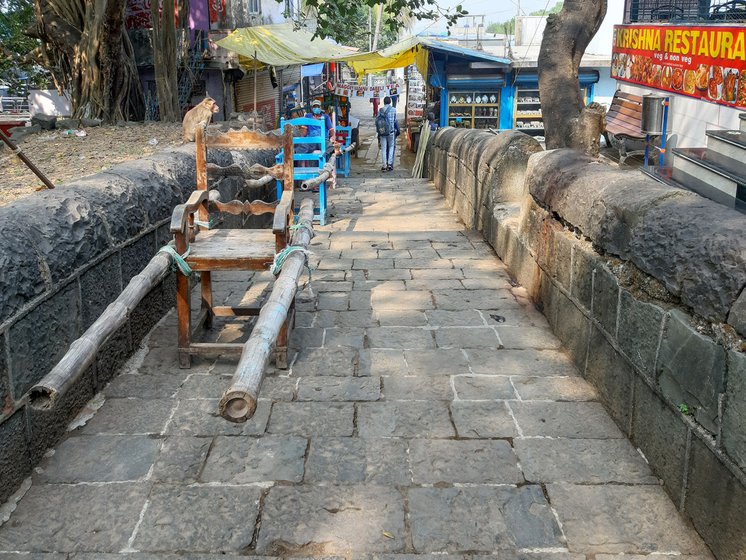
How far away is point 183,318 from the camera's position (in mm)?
4230

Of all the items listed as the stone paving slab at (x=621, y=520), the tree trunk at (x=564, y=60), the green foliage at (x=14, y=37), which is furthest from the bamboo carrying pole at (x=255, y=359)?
the green foliage at (x=14, y=37)

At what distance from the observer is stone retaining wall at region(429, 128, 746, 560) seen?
2.49 meters

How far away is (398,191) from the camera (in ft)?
40.8

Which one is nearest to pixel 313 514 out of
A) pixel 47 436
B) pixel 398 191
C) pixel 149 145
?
pixel 47 436

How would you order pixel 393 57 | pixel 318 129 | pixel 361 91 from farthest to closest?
pixel 361 91
pixel 393 57
pixel 318 129

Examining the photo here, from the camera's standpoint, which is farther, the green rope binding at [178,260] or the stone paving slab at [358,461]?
the green rope binding at [178,260]

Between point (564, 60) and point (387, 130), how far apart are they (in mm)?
8358

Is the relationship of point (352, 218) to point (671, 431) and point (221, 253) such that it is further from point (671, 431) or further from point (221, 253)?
point (671, 431)

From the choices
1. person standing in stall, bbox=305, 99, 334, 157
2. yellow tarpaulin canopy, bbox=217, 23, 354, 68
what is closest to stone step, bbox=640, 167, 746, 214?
person standing in stall, bbox=305, 99, 334, 157

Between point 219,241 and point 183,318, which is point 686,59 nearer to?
point 219,241

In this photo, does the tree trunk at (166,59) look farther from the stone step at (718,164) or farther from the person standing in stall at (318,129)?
the stone step at (718,164)

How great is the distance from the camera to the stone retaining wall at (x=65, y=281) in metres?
2.96

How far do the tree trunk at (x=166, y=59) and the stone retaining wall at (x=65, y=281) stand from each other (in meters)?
8.24

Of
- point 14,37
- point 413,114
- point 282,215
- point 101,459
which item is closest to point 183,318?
point 282,215
